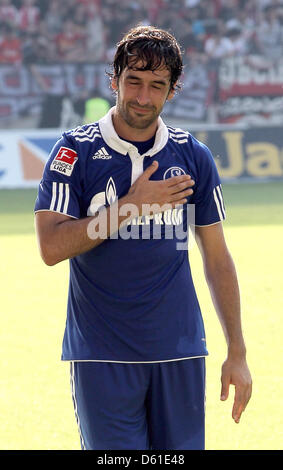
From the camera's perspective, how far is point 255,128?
20141 mm

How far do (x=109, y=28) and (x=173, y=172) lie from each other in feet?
70.0

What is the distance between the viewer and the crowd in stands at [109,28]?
76.8ft

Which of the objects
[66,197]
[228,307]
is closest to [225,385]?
[228,307]

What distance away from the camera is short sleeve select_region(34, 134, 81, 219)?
3115 millimetres

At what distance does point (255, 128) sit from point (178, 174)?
679 inches

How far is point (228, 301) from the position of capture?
3.32 meters

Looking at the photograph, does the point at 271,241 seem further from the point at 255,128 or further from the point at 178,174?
the point at 178,174

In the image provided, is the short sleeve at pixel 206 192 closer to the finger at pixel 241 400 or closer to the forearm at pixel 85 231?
the forearm at pixel 85 231

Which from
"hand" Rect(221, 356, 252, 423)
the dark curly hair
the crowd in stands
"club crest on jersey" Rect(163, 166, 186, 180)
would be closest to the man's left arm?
"hand" Rect(221, 356, 252, 423)

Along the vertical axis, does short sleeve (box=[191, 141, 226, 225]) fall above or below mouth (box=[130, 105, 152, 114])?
below

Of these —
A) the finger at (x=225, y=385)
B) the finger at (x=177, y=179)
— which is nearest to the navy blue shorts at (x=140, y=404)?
the finger at (x=225, y=385)

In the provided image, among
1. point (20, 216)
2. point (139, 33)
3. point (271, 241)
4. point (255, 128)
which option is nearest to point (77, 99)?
point (255, 128)

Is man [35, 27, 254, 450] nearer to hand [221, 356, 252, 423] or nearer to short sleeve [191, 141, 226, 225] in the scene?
short sleeve [191, 141, 226, 225]
